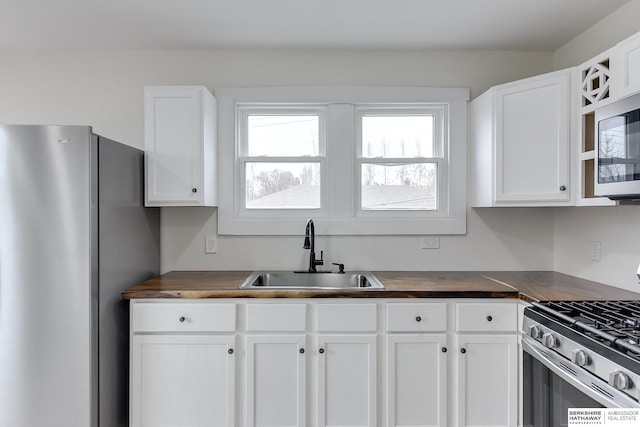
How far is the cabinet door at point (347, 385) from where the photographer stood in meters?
2.04

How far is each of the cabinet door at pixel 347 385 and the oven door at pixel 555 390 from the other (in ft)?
2.43

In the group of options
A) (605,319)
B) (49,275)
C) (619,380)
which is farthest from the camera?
(49,275)

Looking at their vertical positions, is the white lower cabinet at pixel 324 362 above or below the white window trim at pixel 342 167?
Result: below

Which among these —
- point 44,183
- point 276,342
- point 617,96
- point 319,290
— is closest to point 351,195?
point 319,290

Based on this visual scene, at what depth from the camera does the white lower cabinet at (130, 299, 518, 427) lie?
2.03 metres

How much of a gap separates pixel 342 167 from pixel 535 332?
59.6 inches

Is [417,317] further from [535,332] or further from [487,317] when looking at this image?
[535,332]

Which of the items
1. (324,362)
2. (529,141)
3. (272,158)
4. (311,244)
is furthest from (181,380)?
(529,141)

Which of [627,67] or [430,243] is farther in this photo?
[430,243]

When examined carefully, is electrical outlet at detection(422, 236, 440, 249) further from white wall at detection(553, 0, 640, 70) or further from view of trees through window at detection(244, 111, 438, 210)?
white wall at detection(553, 0, 640, 70)

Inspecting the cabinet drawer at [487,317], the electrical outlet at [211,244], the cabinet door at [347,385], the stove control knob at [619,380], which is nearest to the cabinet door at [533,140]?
the cabinet drawer at [487,317]

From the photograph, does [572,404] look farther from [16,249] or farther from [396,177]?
[16,249]

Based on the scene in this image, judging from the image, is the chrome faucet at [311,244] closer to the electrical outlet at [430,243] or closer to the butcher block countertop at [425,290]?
the butcher block countertop at [425,290]

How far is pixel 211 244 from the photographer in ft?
8.77
